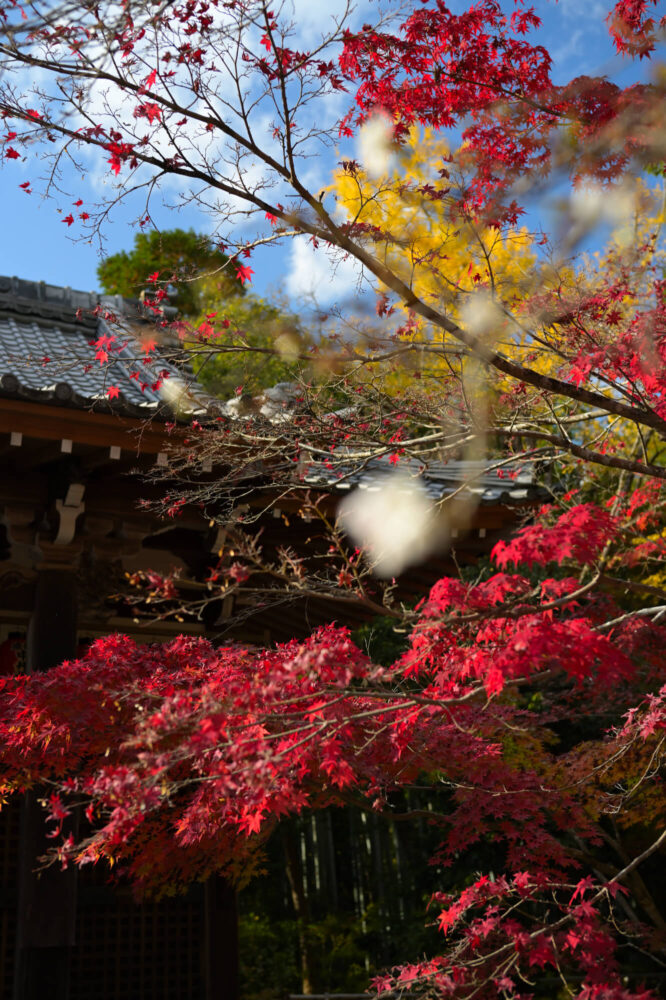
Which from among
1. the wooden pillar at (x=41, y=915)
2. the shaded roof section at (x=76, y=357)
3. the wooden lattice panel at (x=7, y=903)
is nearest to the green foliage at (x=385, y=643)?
the shaded roof section at (x=76, y=357)

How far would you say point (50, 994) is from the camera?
441 centimetres

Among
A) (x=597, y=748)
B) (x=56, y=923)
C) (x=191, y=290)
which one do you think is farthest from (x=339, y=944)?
(x=191, y=290)

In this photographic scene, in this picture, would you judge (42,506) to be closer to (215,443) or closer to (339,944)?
(215,443)

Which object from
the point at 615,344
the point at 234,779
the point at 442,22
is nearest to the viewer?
the point at 234,779

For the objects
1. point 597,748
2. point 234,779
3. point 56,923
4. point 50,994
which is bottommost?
point 50,994

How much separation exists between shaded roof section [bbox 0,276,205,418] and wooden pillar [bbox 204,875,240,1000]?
3.05 metres

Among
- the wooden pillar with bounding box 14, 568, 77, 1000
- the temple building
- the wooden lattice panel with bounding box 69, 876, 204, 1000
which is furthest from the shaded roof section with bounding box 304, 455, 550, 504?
the wooden lattice panel with bounding box 69, 876, 204, 1000

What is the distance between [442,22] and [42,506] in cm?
311

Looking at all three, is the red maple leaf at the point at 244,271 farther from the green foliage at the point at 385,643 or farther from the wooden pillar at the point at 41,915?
the green foliage at the point at 385,643

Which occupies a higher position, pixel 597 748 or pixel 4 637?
pixel 4 637

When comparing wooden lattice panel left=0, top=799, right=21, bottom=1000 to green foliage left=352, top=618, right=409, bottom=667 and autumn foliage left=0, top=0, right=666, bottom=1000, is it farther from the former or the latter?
green foliage left=352, top=618, right=409, bottom=667

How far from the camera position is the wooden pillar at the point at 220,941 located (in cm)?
561

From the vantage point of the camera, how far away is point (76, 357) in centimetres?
412

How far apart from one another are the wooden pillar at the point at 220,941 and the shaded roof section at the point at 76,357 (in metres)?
3.05
